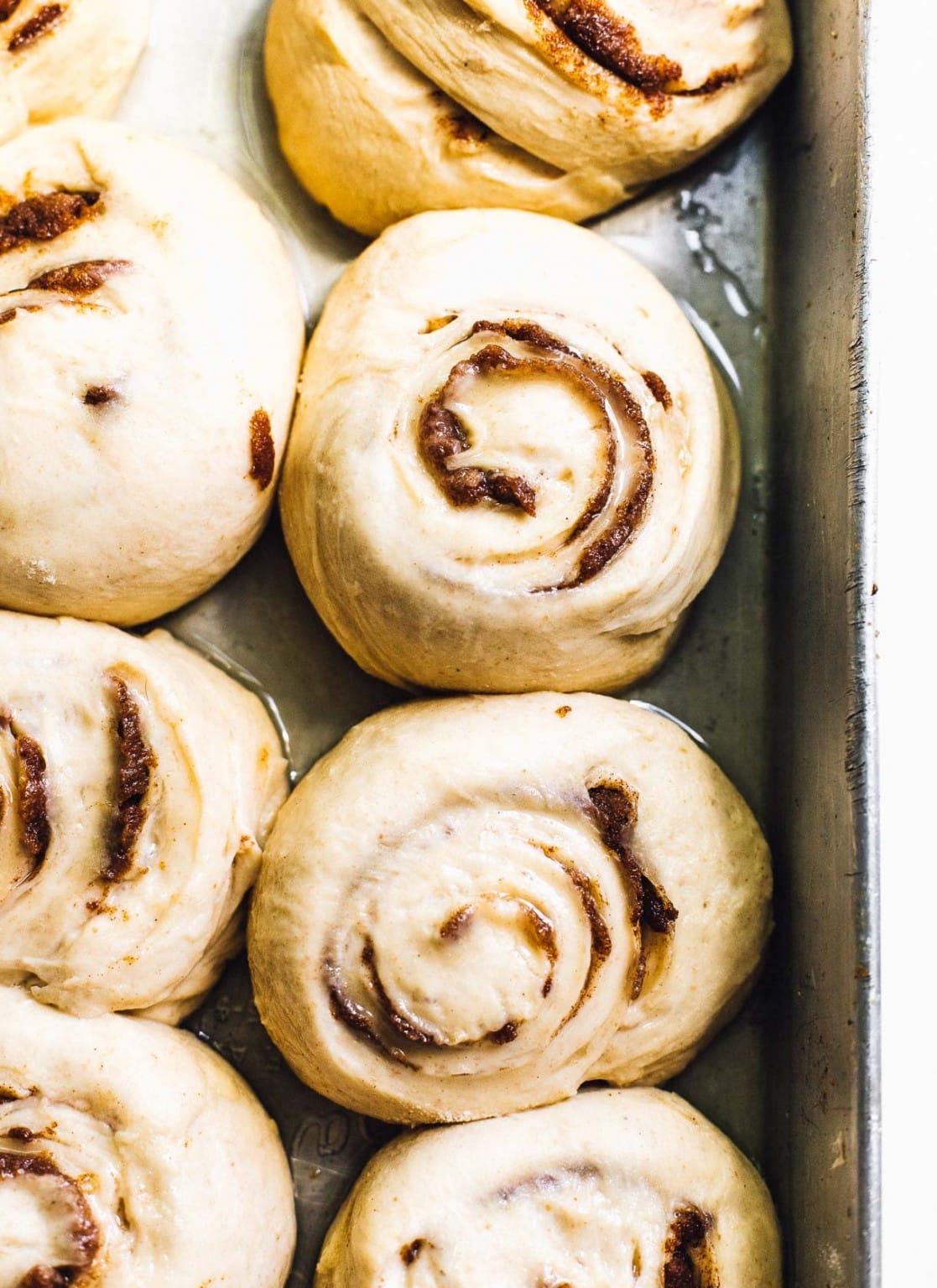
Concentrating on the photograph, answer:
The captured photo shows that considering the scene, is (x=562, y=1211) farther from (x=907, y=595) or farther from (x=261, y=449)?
(x=261, y=449)

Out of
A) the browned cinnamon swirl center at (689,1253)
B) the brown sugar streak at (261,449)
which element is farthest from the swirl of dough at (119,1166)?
the brown sugar streak at (261,449)

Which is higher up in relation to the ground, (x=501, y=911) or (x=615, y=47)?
(x=615, y=47)

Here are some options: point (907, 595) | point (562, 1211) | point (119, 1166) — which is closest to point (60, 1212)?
point (119, 1166)

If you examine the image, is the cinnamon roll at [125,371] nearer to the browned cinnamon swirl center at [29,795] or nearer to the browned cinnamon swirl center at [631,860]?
the browned cinnamon swirl center at [29,795]

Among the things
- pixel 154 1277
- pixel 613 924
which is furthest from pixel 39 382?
pixel 154 1277

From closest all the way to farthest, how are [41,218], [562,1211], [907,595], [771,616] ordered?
1. [907,595]
2. [562,1211]
3. [41,218]
4. [771,616]

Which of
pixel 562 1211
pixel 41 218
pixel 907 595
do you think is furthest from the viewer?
pixel 41 218

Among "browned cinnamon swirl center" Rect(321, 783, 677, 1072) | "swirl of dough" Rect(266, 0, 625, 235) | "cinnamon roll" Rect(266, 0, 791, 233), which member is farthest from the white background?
"swirl of dough" Rect(266, 0, 625, 235)

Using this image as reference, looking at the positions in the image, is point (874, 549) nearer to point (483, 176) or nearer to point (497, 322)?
point (497, 322)
